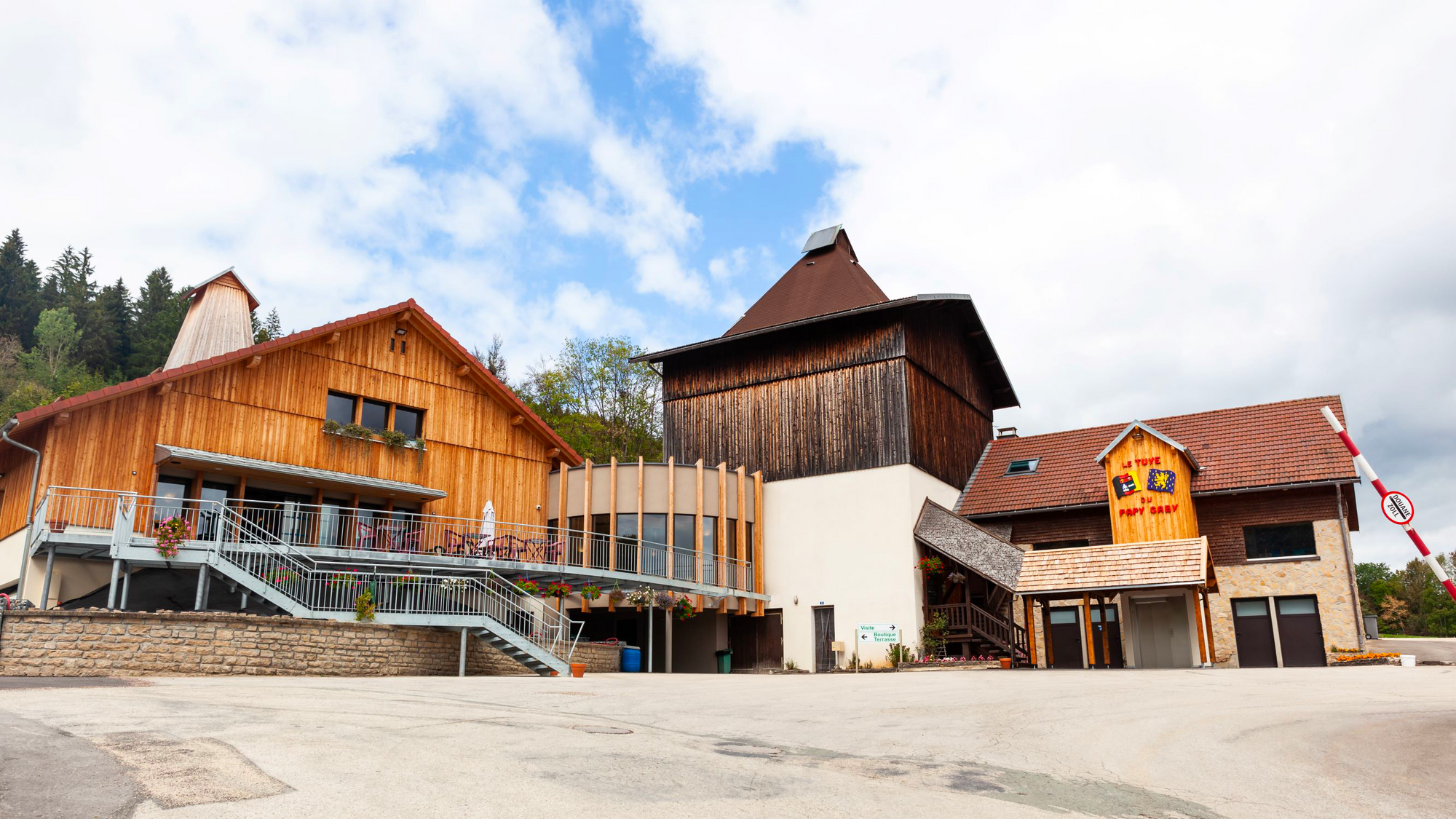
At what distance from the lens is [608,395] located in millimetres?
48656

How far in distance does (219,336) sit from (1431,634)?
6595 centimetres

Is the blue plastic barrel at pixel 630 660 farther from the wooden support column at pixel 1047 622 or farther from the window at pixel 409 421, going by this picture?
the wooden support column at pixel 1047 622

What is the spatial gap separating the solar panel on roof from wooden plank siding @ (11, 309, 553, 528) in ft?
40.2

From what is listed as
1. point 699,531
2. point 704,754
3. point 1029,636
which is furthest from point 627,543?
point 704,754

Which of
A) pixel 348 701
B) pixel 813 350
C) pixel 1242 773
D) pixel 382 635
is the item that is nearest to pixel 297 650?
pixel 382 635

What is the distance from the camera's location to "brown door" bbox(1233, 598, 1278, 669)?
25.3 meters

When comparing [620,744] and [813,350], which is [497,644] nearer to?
[620,744]

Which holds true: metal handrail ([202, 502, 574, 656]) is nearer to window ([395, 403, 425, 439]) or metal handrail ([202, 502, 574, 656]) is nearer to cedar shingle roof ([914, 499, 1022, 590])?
window ([395, 403, 425, 439])

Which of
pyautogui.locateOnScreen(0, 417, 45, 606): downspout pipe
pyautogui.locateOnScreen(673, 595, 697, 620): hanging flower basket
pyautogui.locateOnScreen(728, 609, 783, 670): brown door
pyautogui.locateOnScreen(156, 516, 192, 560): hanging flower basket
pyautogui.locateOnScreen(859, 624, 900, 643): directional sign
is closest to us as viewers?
pyautogui.locateOnScreen(156, 516, 192, 560): hanging flower basket

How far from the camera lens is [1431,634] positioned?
57812mm

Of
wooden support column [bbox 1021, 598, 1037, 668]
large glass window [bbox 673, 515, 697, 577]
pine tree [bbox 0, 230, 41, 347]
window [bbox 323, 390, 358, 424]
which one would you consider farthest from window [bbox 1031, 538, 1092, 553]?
pine tree [bbox 0, 230, 41, 347]

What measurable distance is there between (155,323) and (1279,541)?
6446 centimetres

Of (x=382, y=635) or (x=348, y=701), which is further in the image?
(x=382, y=635)

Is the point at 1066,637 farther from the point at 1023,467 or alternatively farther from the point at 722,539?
the point at 722,539
